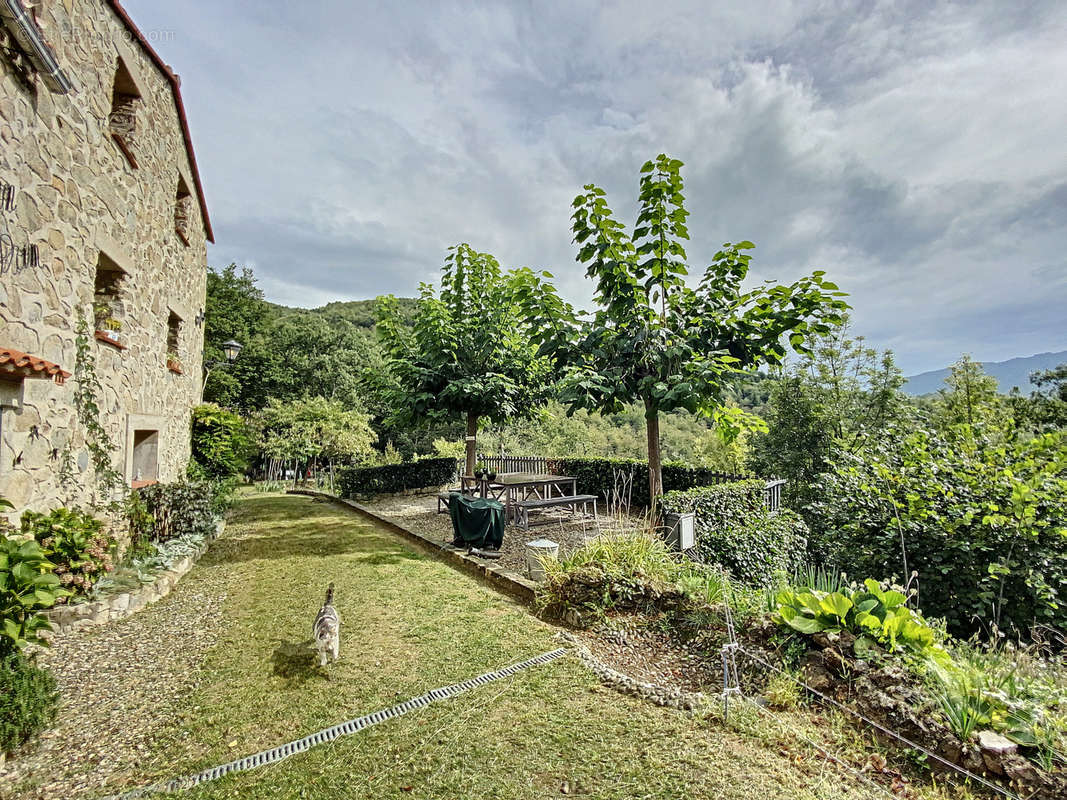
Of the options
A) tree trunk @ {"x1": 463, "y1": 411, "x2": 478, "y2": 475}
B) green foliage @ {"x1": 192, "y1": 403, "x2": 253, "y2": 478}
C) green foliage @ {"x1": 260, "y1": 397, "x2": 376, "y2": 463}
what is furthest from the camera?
green foliage @ {"x1": 260, "y1": 397, "x2": 376, "y2": 463}

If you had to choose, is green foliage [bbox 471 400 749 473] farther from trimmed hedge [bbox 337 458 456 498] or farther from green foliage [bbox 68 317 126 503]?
green foliage [bbox 68 317 126 503]

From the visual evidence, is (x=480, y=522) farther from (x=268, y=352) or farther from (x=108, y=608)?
(x=268, y=352)

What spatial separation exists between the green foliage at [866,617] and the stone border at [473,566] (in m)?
2.58

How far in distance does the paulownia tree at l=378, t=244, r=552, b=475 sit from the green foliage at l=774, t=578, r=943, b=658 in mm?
6290

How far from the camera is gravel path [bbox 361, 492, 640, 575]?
6.83m

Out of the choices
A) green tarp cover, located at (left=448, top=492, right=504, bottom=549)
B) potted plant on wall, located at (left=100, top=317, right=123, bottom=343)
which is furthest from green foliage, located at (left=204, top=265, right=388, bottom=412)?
green tarp cover, located at (left=448, top=492, right=504, bottom=549)

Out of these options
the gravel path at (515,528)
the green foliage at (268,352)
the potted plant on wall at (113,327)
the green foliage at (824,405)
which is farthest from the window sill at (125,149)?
the green foliage at (268,352)

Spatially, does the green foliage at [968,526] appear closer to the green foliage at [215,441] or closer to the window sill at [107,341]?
the window sill at [107,341]

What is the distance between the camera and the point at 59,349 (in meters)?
Result: 4.35

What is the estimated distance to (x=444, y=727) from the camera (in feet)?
8.91

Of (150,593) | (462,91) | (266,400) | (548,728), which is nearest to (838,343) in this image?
(462,91)

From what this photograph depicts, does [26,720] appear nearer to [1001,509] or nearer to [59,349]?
[59,349]

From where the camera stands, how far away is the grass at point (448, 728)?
7.37 ft

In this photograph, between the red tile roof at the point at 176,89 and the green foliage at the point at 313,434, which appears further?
the green foliage at the point at 313,434
